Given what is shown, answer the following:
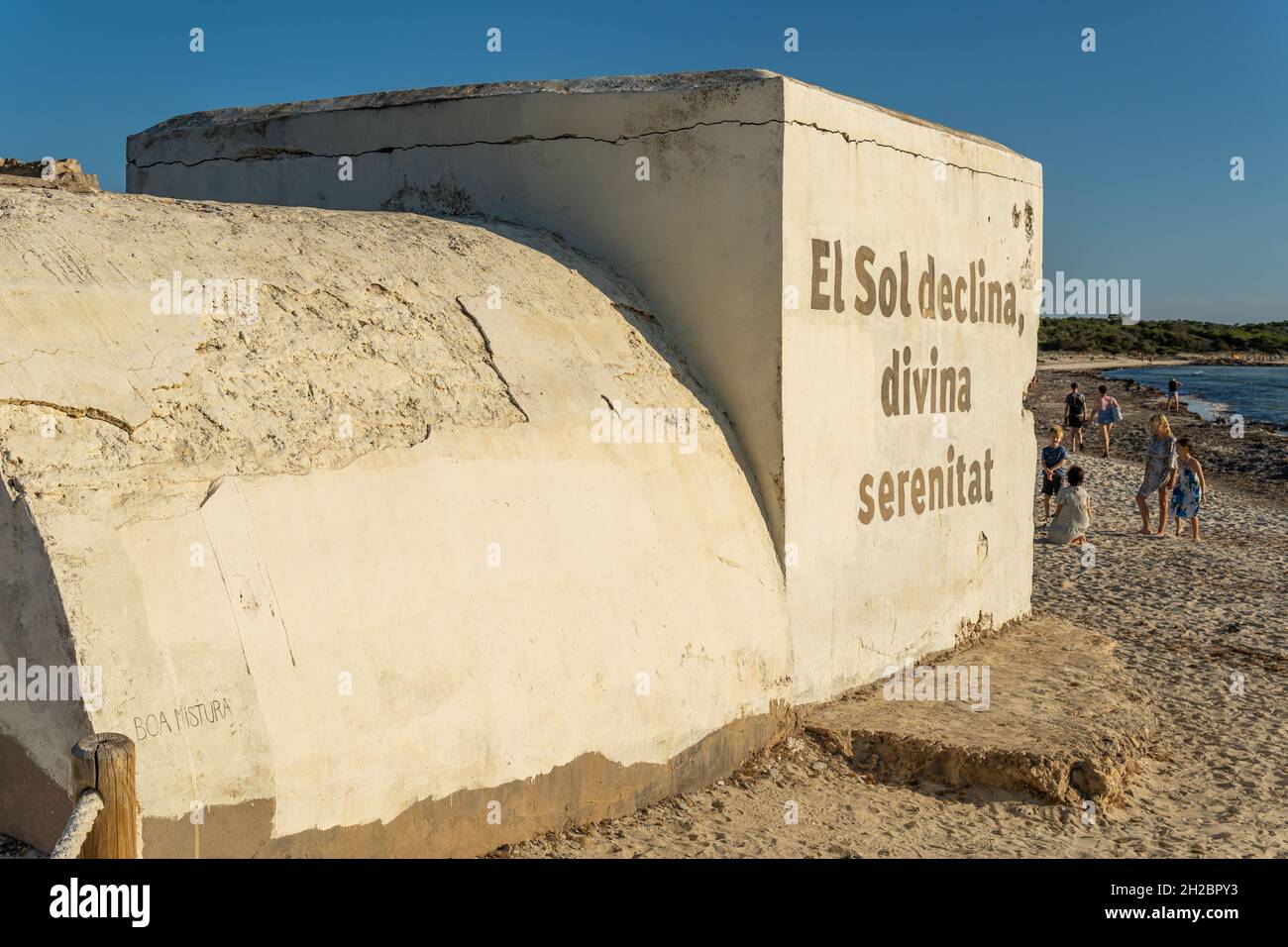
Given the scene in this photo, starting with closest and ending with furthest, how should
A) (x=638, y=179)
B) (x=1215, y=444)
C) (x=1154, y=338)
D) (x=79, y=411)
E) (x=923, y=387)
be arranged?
(x=79, y=411) < (x=638, y=179) < (x=923, y=387) < (x=1215, y=444) < (x=1154, y=338)

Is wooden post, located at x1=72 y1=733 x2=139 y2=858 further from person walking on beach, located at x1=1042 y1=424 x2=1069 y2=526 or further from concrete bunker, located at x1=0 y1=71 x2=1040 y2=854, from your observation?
person walking on beach, located at x1=1042 y1=424 x2=1069 y2=526

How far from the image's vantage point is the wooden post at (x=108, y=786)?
9.63 ft

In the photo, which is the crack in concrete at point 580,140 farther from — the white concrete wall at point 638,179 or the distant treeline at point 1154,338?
the distant treeline at point 1154,338

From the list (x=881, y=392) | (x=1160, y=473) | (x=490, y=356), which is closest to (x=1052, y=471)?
(x=1160, y=473)

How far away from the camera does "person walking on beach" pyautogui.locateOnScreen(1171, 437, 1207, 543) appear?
587 inches

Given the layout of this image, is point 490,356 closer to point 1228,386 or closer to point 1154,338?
point 1228,386

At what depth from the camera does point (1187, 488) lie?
1498 centimetres

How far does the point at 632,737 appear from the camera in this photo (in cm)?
523

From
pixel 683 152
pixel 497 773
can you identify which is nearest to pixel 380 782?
pixel 497 773

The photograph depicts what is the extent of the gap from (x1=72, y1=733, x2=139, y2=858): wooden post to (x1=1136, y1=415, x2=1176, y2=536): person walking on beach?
1425cm

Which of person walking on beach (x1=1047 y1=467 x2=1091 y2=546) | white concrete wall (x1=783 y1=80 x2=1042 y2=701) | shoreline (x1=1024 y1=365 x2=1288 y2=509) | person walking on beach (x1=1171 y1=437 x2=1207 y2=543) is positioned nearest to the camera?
white concrete wall (x1=783 y1=80 x2=1042 y2=701)

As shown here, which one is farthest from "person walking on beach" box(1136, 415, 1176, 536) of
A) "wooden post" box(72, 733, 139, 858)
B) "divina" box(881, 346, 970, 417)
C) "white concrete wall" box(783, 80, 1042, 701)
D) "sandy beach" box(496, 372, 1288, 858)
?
"wooden post" box(72, 733, 139, 858)

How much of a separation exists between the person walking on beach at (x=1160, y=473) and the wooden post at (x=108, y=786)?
14.2 metres

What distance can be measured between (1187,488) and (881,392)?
9421 mm
